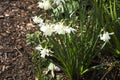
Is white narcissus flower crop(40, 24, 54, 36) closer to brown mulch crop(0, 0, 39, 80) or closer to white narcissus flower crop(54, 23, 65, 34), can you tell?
white narcissus flower crop(54, 23, 65, 34)

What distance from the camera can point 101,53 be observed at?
3182mm

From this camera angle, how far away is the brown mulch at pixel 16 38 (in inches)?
120

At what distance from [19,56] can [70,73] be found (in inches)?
26.6

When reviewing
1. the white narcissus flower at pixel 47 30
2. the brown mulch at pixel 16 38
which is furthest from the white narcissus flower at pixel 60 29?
the brown mulch at pixel 16 38

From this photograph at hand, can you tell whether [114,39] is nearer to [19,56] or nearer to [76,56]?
[76,56]

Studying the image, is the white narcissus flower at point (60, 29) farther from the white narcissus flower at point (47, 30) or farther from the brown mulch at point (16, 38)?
the brown mulch at point (16, 38)

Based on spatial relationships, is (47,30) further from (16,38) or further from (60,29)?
(16,38)

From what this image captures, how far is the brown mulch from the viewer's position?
305cm

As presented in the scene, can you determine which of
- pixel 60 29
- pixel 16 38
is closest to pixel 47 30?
pixel 60 29

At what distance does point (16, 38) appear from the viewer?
344 centimetres

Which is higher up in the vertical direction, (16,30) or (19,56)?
(16,30)

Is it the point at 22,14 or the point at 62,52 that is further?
the point at 22,14

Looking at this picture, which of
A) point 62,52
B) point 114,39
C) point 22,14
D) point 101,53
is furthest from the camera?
point 22,14

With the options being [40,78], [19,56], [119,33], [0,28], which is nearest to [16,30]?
[0,28]
